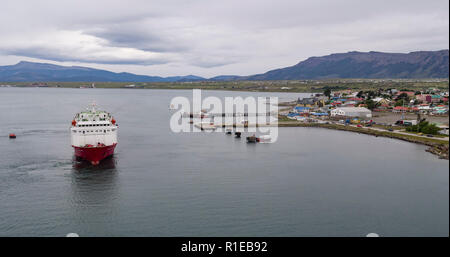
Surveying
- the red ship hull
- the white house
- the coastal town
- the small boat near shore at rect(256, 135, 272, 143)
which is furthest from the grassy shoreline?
the red ship hull

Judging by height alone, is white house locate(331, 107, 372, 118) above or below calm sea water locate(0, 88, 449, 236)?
above

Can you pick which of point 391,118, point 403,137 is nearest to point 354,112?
point 391,118

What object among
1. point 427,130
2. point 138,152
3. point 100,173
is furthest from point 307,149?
point 100,173

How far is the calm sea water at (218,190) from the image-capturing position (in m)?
11.6

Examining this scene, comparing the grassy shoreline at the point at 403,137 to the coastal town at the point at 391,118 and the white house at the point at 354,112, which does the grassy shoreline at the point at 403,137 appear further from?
the white house at the point at 354,112

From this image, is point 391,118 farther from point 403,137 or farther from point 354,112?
point 403,137

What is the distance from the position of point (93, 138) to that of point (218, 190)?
963cm

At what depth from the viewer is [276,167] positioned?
19.6 m

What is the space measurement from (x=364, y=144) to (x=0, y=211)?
74.8ft

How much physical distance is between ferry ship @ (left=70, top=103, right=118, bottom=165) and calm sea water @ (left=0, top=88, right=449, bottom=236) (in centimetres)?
69

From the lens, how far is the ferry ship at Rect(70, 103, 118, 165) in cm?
1992

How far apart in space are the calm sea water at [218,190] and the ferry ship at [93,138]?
69cm

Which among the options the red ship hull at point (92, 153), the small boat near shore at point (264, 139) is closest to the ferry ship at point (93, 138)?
the red ship hull at point (92, 153)

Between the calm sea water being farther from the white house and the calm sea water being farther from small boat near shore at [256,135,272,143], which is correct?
the white house
